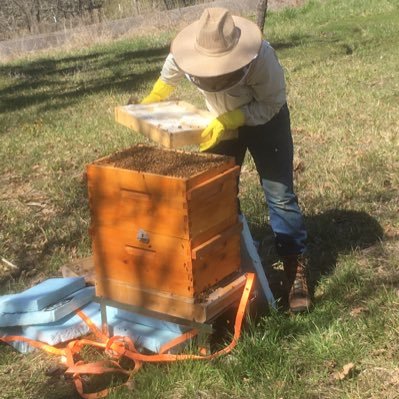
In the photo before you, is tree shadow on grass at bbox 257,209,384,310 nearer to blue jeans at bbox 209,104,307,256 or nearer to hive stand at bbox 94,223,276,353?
blue jeans at bbox 209,104,307,256

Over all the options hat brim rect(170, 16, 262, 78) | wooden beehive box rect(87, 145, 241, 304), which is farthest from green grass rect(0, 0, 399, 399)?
hat brim rect(170, 16, 262, 78)

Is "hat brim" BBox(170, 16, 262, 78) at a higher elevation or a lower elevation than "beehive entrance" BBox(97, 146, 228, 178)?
higher

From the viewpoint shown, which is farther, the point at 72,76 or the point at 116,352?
the point at 72,76

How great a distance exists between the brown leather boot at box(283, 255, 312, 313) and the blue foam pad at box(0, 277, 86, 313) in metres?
1.21

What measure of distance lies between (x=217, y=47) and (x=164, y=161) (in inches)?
24.2

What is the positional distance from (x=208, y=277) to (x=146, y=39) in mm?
13583

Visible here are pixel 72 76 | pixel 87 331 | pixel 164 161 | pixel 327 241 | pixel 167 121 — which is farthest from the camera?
pixel 72 76

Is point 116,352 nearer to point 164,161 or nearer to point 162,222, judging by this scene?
point 162,222

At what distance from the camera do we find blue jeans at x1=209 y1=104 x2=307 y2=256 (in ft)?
13.8

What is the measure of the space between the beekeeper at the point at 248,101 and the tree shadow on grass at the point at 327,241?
232mm

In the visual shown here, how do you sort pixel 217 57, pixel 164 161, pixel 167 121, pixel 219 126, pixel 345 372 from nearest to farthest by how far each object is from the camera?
1. pixel 345 372
2. pixel 217 57
3. pixel 164 161
4. pixel 219 126
5. pixel 167 121

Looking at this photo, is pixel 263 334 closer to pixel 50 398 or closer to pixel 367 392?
pixel 367 392

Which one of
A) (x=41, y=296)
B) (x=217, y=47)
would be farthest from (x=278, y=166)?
(x=41, y=296)

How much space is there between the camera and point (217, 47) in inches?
142
